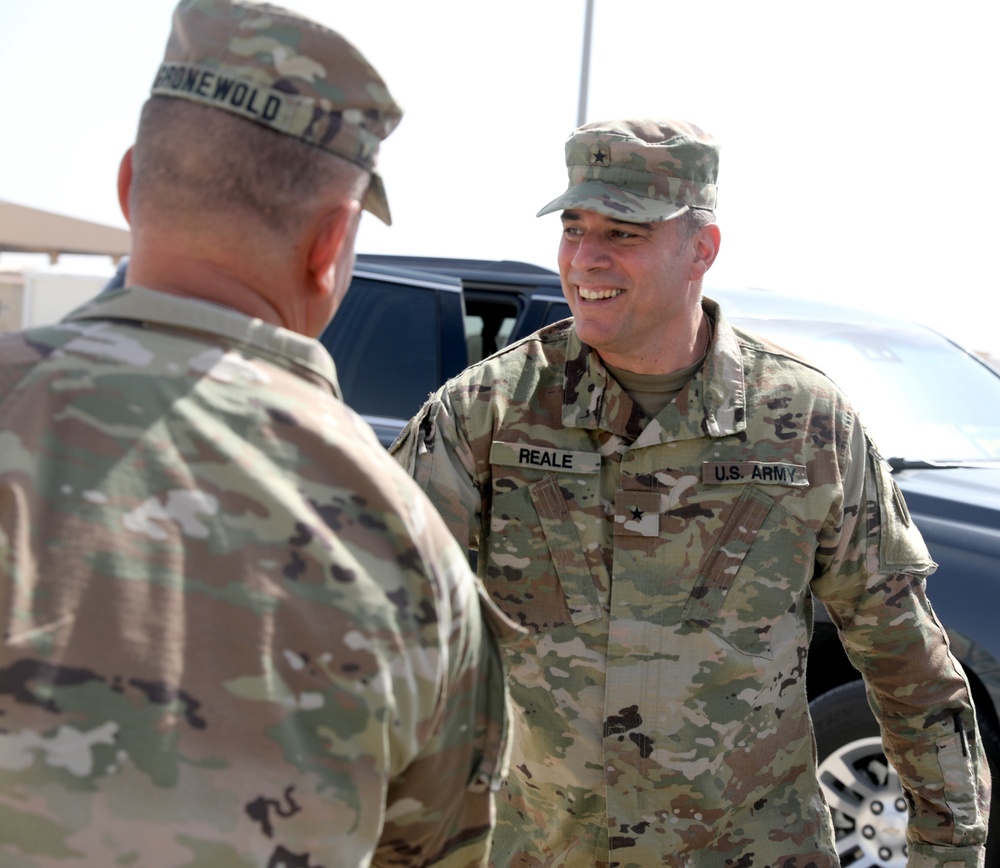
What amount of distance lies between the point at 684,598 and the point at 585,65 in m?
10.1

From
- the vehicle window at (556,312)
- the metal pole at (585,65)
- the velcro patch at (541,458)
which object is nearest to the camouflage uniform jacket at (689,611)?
the velcro patch at (541,458)

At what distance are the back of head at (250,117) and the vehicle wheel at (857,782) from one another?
2603 millimetres

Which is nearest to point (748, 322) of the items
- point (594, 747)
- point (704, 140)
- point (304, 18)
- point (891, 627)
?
point (704, 140)

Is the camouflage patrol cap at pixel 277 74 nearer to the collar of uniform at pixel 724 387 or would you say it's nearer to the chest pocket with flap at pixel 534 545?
the chest pocket with flap at pixel 534 545

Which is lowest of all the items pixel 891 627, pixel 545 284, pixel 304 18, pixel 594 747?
pixel 594 747

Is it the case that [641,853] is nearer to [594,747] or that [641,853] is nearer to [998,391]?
[594,747]

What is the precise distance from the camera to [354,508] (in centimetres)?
119

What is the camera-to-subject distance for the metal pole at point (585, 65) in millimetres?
11641

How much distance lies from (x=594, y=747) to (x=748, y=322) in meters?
2.22

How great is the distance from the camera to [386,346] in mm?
4387

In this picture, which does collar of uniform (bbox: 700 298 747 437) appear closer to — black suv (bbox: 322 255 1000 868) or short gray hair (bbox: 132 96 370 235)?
black suv (bbox: 322 255 1000 868)

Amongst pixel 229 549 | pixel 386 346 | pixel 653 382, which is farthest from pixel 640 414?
pixel 386 346

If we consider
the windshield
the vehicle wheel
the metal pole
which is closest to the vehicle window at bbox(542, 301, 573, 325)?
the windshield

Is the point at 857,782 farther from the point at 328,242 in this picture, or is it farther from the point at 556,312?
the point at 328,242
